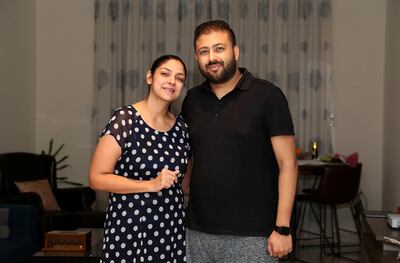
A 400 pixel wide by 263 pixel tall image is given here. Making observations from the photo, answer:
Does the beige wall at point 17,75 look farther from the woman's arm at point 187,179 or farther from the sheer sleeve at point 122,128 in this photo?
the sheer sleeve at point 122,128

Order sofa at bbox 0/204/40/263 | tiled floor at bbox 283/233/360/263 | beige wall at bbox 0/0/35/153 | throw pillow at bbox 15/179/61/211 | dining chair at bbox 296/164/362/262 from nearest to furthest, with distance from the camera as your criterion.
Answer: sofa at bbox 0/204/40/263, throw pillow at bbox 15/179/61/211, dining chair at bbox 296/164/362/262, tiled floor at bbox 283/233/360/263, beige wall at bbox 0/0/35/153

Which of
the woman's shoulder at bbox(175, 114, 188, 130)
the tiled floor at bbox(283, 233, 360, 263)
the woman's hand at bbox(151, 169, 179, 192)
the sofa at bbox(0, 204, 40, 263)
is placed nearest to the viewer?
the woman's hand at bbox(151, 169, 179, 192)

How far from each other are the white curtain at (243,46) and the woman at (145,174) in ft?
13.7

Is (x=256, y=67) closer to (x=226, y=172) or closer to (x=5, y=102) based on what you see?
(x=5, y=102)

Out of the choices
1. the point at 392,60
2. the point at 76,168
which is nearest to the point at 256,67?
the point at 392,60

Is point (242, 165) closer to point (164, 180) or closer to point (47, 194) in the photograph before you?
point (164, 180)

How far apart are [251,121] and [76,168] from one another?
15.5 feet

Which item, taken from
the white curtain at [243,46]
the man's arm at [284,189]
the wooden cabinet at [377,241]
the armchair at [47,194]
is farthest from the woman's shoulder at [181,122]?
the white curtain at [243,46]

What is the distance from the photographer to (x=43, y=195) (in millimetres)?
5008

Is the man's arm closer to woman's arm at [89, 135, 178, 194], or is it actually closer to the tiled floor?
woman's arm at [89, 135, 178, 194]

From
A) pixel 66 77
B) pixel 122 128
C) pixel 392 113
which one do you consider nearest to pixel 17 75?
pixel 66 77

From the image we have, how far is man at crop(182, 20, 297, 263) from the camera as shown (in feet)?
6.62

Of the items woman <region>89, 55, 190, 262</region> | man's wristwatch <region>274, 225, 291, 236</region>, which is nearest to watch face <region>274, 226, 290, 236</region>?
man's wristwatch <region>274, 225, 291, 236</region>

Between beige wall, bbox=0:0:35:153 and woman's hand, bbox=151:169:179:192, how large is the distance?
12.8 ft
